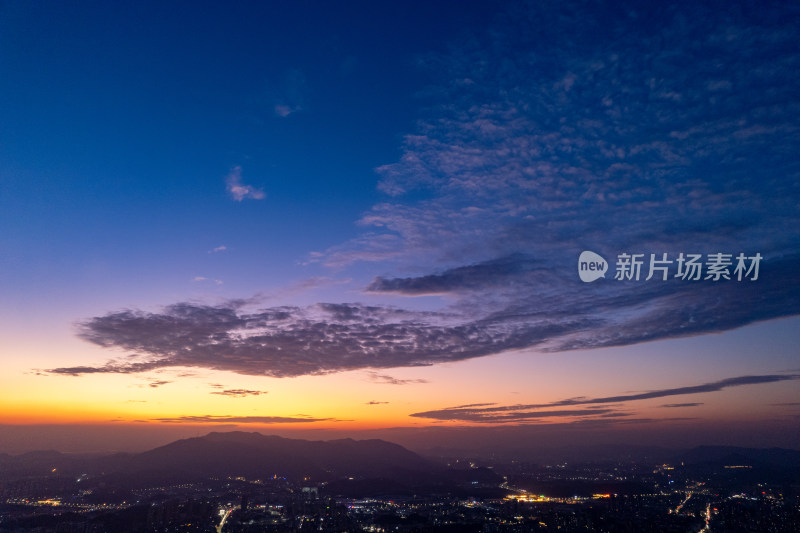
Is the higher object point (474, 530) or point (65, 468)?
point (474, 530)

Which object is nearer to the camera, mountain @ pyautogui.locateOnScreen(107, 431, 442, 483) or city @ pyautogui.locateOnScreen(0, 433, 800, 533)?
city @ pyautogui.locateOnScreen(0, 433, 800, 533)

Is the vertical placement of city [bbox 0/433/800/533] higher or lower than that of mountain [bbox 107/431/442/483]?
higher

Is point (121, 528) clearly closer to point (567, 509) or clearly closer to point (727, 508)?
point (567, 509)

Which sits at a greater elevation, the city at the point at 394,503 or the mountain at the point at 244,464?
the city at the point at 394,503

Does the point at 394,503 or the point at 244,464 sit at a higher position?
the point at 394,503

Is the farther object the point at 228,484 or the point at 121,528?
the point at 228,484

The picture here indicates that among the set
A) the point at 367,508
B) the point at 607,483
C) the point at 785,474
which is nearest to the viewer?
the point at 367,508

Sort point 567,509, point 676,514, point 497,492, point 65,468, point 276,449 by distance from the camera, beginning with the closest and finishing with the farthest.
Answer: point 676,514
point 567,509
point 497,492
point 65,468
point 276,449

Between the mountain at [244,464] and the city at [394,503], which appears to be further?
the mountain at [244,464]

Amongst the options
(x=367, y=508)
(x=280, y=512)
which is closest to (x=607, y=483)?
(x=367, y=508)

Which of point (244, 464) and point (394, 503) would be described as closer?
point (394, 503)

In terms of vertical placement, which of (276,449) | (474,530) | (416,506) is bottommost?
(276,449)
